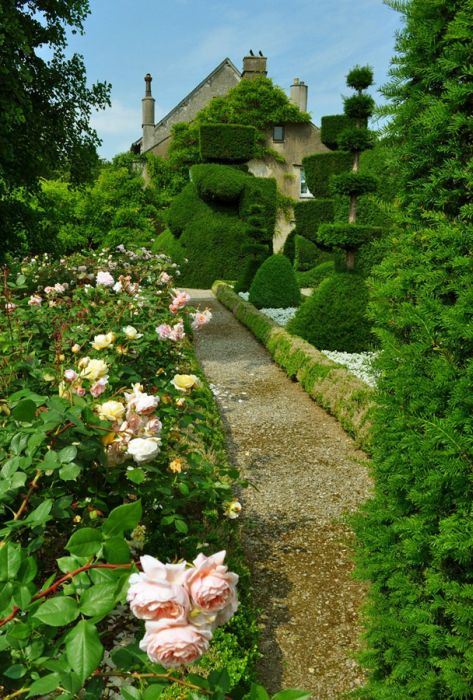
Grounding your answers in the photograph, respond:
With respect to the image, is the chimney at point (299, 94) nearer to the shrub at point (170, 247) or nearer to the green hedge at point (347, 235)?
the shrub at point (170, 247)

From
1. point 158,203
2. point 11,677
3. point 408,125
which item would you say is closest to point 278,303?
point 408,125

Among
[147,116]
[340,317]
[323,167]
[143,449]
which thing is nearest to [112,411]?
[143,449]

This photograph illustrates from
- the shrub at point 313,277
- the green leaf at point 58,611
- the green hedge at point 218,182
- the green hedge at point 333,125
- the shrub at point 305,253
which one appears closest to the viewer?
the green leaf at point 58,611

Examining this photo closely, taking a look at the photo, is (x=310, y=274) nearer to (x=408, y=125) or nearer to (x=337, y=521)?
(x=337, y=521)

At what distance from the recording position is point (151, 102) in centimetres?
3269

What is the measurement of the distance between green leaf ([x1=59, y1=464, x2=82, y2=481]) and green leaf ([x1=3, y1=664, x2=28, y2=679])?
0.42m

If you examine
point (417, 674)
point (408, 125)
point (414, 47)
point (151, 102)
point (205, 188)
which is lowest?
point (417, 674)

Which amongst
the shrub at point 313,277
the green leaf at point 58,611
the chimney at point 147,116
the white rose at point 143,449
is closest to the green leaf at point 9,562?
the green leaf at point 58,611

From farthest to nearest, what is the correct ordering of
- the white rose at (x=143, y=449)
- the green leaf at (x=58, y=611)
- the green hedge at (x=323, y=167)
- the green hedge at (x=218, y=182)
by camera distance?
the green hedge at (x=218, y=182) → the green hedge at (x=323, y=167) → the white rose at (x=143, y=449) → the green leaf at (x=58, y=611)

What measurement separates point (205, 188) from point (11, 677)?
20.2 m

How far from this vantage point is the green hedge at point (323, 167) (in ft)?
63.8

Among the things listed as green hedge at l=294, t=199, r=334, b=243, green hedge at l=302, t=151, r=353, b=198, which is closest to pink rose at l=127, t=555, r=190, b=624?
green hedge at l=302, t=151, r=353, b=198

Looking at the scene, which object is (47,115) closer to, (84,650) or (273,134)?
(84,650)

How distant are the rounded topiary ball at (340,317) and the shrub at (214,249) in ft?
38.3
